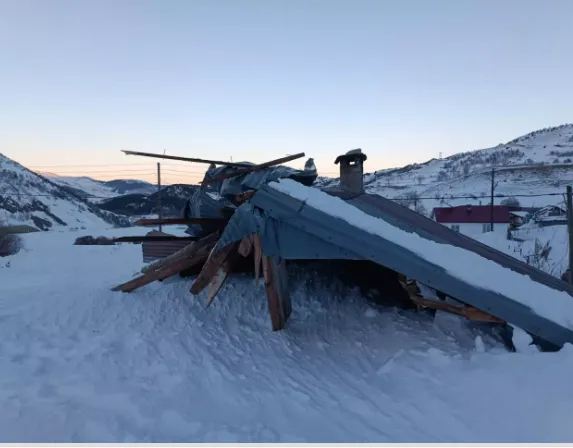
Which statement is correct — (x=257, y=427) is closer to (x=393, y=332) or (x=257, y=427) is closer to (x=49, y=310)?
(x=393, y=332)

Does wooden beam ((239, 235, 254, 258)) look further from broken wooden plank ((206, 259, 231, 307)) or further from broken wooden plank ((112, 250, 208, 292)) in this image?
broken wooden plank ((112, 250, 208, 292))

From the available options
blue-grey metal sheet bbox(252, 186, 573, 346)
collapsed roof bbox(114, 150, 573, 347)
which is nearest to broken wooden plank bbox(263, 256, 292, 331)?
collapsed roof bbox(114, 150, 573, 347)

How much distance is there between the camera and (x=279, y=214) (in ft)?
16.6

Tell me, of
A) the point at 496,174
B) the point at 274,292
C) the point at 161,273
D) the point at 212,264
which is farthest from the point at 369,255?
the point at 496,174

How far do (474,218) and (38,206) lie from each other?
4563 cm

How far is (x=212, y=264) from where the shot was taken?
6.07m

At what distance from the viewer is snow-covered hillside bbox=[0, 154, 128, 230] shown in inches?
1374

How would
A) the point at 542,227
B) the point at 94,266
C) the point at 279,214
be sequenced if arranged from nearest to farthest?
the point at 279,214 < the point at 94,266 < the point at 542,227

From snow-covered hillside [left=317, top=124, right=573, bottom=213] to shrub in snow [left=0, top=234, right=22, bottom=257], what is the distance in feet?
140

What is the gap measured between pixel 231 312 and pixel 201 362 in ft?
6.10

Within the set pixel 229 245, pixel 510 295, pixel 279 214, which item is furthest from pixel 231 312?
pixel 510 295

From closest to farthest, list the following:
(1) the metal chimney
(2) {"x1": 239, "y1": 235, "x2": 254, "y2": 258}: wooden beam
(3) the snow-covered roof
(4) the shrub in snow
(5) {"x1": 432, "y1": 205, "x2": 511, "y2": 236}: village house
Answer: (3) the snow-covered roof < (2) {"x1": 239, "y1": 235, "x2": 254, "y2": 258}: wooden beam < (1) the metal chimney < (4) the shrub in snow < (5) {"x1": 432, "y1": 205, "x2": 511, "y2": 236}: village house

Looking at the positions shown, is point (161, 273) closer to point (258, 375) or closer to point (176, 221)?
point (176, 221)

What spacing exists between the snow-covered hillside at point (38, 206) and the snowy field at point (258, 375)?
25.7 meters
